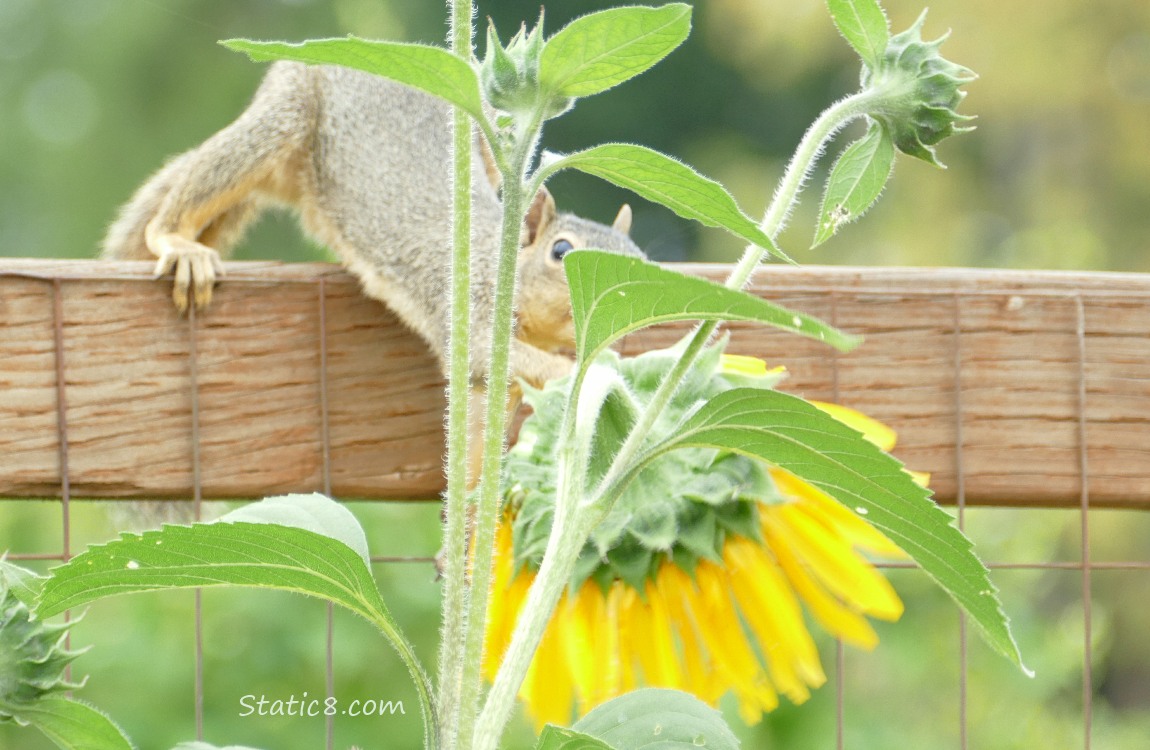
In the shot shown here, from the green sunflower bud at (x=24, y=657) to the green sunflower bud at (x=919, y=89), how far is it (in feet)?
1.34

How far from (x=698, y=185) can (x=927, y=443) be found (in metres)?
0.62

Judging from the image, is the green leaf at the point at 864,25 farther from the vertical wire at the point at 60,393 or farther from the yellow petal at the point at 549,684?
the vertical wire at the point at 60,393

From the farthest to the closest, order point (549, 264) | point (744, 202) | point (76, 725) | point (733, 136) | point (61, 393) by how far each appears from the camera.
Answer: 1. point (733, 136)
2. point (744, 202)
3. point (549, 264)
4. point (61, 393)
5. point (76, 725)

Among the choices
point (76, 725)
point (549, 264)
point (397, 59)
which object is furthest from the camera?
point (549, 264)

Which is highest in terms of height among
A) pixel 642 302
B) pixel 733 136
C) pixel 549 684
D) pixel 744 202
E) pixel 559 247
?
pixel 733 136

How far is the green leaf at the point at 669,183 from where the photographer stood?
0.49m

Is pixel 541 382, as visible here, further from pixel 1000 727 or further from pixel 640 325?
pixel 1000 727

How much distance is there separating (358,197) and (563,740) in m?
1.61

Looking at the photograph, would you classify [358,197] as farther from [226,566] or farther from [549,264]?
[226,566]

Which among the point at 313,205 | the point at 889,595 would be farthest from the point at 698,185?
the point at 313,205

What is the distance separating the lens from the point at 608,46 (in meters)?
0.48

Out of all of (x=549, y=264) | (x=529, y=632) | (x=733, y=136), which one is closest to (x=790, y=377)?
(x=529, y=632)

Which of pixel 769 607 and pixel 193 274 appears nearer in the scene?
pixel 769 607

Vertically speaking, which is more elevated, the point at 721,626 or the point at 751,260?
the point at 751,260
